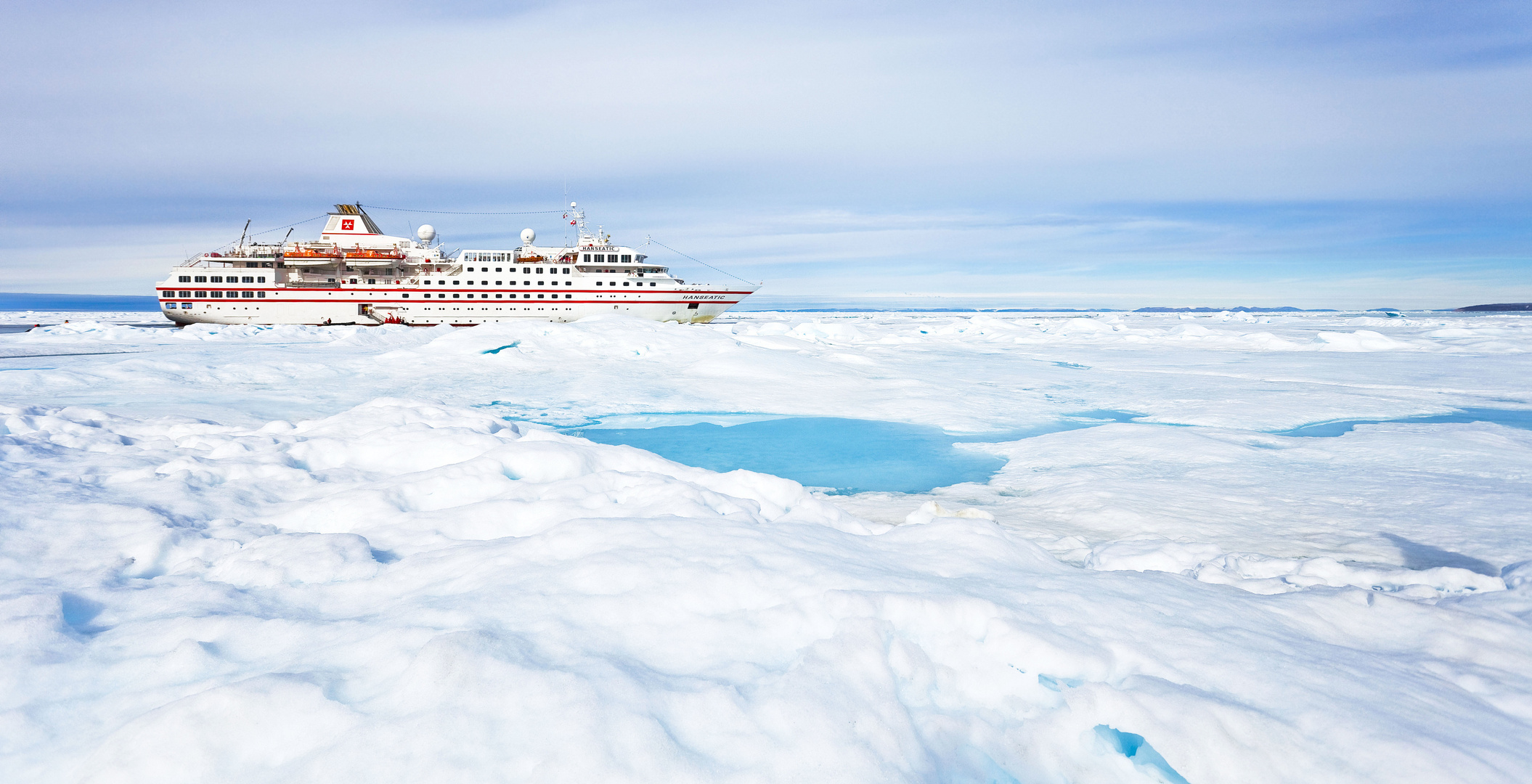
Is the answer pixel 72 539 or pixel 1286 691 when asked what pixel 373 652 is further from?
pixel 1286 691

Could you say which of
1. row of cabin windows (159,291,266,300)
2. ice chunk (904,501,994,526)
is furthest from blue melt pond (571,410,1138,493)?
row of cabin windows (159,291,266,300)

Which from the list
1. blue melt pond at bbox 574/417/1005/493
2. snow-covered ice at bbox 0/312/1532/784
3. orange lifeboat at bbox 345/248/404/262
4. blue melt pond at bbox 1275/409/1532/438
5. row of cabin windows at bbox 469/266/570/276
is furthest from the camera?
row of cabin windows at bbox 469/266/570/276

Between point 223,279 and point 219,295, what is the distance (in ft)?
3.22

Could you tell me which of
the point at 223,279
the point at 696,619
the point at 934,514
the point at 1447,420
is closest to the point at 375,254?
the point at 223,279

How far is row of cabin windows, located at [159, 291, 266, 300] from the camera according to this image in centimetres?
4081

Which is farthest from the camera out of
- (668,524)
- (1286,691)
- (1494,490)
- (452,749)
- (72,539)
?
(1494,490)

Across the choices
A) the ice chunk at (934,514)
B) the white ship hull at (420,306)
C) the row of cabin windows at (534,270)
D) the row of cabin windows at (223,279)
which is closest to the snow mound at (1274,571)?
the ice chunk at (934,514)

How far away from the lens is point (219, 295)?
135ft

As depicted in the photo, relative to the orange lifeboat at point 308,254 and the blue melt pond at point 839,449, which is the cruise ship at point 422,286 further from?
the blue melt pond at point 839,449

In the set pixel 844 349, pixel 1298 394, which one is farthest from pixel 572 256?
pixel 1298 394

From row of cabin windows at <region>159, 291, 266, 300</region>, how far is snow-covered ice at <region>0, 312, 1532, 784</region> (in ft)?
142

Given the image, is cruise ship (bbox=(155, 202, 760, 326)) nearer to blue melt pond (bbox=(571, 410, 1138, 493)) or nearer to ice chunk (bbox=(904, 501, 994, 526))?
blue melt pond (bbox=(571, 410, 1138, 493))

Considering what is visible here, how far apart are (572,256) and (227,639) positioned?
139ft

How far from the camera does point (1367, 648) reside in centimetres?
260
